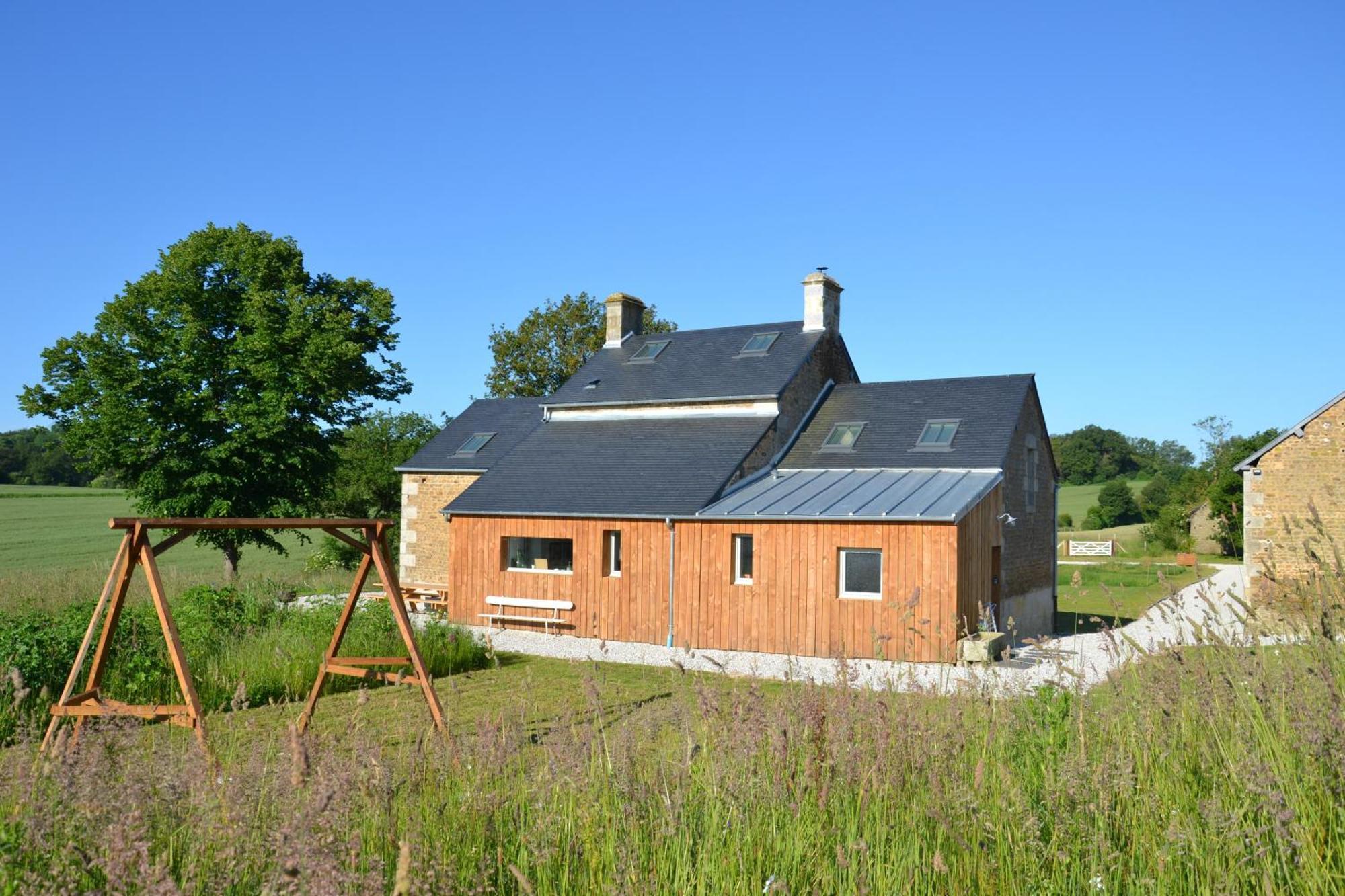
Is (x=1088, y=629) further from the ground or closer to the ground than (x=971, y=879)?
closer to the ground

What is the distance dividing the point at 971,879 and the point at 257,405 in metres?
25.8

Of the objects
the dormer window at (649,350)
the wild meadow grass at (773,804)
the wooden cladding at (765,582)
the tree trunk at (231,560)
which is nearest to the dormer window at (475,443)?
the dormer window at (649,350)

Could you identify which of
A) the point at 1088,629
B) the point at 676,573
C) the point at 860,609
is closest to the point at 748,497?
the point at 676,573

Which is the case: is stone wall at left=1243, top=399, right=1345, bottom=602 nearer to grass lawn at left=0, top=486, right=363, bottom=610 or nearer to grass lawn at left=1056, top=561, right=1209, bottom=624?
grass lawn at left=1056, top=561, right=1209, bottom=624

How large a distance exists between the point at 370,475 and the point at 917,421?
2153cm

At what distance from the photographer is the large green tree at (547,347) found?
41562mm

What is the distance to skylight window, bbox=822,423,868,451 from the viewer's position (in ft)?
64.7

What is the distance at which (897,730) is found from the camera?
4285 mm

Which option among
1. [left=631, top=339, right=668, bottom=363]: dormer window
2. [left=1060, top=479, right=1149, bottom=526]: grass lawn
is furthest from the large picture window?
[left=1060, top=479, right=1149, bottom=526]: grass lawn

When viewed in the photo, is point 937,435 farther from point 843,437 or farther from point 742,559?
point 742,559

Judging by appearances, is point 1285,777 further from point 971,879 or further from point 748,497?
point 748,497

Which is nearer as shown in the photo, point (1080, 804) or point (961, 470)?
point (1080, 804)

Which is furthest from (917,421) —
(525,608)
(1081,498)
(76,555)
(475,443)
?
(1081,498)

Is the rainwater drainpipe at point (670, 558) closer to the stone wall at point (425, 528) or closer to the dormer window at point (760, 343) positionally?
the dormer window at point (760, 343)
